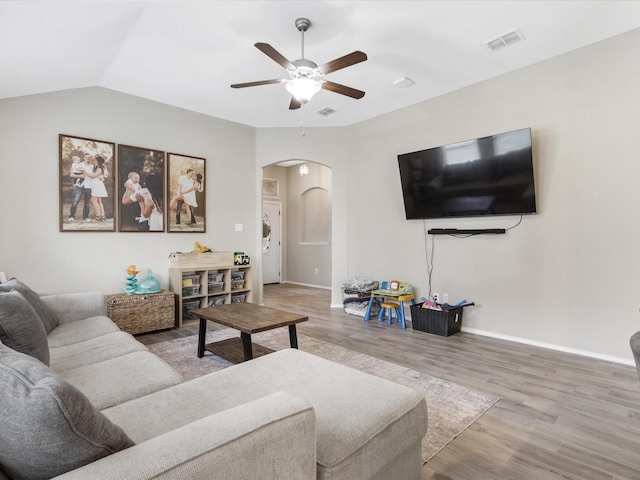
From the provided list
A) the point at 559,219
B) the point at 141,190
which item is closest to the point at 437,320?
the point at 559,219

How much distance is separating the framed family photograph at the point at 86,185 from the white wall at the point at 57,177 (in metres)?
0.07

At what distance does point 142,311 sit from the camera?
4008mm

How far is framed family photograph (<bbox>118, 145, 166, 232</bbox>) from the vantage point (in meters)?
4.30

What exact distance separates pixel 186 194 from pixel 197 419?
4025mm

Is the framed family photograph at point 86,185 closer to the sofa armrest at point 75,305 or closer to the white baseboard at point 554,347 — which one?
the sofa armrest at point 75,305

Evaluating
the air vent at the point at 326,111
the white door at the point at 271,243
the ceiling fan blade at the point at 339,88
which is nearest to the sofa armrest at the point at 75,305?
the ceiling fan blade at the point at 339,88

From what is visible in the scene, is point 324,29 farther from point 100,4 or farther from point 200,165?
point 200,165

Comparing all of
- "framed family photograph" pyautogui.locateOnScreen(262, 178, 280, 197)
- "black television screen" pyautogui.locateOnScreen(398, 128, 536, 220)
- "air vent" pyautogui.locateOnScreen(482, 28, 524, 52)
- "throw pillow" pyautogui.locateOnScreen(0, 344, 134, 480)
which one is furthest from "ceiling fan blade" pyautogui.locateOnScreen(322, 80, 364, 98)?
"framed family photograph" pyautogui.locateOnScreen(262, 178, 280, 197)

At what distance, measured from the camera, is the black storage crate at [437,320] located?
397 cm

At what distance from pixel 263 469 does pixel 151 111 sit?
186 inches

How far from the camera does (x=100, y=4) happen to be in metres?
2.51

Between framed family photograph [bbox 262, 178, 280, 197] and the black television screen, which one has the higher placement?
framed family photograph [bbox 262, 178, 280, 197]

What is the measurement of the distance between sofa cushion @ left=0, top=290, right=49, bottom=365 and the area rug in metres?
1.24

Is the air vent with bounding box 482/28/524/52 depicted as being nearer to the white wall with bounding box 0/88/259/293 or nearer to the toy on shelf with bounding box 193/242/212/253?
the white wall with bounding box 0/88/259/293
